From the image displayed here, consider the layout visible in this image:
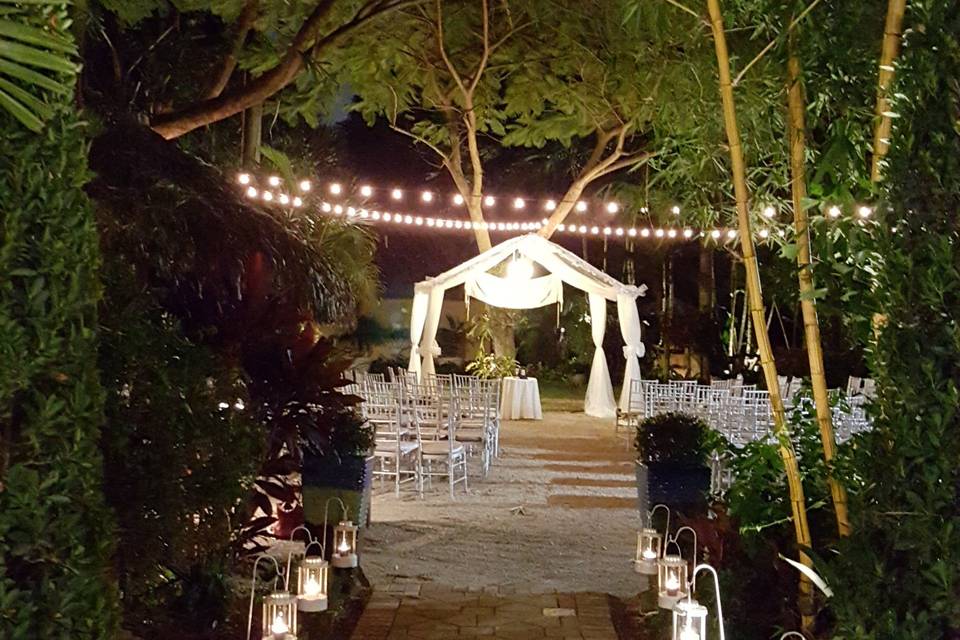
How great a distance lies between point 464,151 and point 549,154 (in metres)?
2.84

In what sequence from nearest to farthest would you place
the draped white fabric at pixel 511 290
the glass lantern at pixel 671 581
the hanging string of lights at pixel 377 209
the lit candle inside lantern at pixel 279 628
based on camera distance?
the lit candle inside lantern at pixel 279 628, the glass lantern at pixel 671 581, the hanging string of lights at pixel 377 209, the draped white fabric at pixel 511 290

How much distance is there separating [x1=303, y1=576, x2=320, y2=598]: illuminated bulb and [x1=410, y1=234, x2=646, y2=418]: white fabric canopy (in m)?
9.50

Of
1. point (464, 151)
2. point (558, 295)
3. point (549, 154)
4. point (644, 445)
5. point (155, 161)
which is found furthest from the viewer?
point (549, 154)

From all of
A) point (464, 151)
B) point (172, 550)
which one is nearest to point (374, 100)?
point (464, 151)

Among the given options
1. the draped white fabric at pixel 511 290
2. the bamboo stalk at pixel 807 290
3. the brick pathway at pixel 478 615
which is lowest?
the brick pathway at pixel 478 615

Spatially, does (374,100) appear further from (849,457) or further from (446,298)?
(849,457)

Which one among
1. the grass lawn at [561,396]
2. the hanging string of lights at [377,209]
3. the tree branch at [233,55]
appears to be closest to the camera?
the tree branch at [233,55]

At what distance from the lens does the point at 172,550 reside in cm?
326

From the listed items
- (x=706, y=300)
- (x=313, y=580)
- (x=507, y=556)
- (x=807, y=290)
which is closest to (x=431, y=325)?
(x=706, y=300)

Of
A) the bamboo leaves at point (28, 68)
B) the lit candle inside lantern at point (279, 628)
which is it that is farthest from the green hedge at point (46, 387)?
the lit candle inside lantern at point (279, 628)

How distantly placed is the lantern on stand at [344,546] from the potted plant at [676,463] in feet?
5.05

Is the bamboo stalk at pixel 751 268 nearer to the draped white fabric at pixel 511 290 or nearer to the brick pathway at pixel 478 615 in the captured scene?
the brick pathway at pixel 478 615

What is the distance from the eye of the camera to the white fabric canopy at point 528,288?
13875mm

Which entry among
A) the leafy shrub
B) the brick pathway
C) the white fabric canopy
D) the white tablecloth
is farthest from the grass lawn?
the brick pathway
